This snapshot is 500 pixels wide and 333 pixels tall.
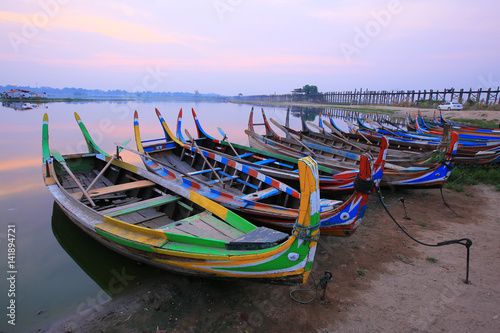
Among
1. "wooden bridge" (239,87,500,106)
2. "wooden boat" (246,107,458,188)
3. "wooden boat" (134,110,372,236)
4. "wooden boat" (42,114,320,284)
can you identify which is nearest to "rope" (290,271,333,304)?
"wooden boat" (42,114,320,284)

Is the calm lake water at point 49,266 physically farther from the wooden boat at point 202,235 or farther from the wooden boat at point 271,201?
the wooden boat at point 271,201

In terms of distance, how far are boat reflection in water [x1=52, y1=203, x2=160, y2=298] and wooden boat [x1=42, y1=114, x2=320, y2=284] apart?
2.02ft

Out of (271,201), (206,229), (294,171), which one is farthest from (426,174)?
(206,229)

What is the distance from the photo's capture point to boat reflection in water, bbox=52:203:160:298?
4.54m

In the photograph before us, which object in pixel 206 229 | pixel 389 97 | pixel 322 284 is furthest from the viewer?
pixel 389 97

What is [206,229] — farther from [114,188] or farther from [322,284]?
[114,188]

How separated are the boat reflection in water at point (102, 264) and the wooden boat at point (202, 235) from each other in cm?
62

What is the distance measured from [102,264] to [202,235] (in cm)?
286

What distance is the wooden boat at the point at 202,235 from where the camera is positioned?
2988 millimetres

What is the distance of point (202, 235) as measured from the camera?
3.73 m

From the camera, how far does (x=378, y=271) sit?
4.50 metres

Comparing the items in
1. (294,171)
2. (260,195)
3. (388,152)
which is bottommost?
(260,195)

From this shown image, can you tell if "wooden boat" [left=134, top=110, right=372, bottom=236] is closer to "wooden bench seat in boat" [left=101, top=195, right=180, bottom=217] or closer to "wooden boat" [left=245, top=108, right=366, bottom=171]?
"wooden bench seat in boat" [left=101, top=195, right=180, bottom=217]

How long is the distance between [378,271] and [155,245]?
363 cm
